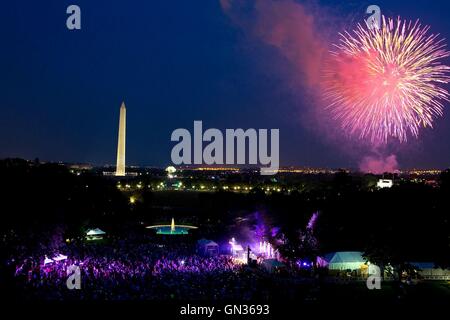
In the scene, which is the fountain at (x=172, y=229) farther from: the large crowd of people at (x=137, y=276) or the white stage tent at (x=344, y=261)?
the white stage tent at (x=344, y=261)

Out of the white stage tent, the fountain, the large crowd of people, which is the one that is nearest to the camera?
the large crowd of people

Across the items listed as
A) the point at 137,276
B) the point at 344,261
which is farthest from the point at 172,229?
the point at 137,276

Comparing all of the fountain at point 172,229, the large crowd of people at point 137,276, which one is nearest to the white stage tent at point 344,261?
the large crowd of people at point 137,276

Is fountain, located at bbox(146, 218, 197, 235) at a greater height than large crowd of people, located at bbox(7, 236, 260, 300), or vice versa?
fountain, located at bbox(146, 218, 197, 235)

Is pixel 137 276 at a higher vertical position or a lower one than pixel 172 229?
lower

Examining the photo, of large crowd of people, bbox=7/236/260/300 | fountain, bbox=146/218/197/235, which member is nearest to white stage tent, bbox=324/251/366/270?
large crowd of people, bbox=7/236/260/300

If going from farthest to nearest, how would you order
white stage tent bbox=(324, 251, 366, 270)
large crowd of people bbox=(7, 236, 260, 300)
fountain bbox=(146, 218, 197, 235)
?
1. fountain bbox=(146, 218, 197, 235)
2. white stage tent bbox=(324, 251, 366, 270)
3. large crowd of people bbox=(7, 236, 260, 300)

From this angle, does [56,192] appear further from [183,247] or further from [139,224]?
[139,224]

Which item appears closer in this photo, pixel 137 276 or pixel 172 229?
pixel 137 276

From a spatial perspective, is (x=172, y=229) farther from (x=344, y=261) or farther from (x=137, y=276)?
(x=137, y=276)

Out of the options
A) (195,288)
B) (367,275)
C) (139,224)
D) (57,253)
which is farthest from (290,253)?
(139,224)

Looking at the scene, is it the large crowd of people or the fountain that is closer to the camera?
the large crowd of people

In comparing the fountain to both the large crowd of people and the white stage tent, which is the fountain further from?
the white stage tent
